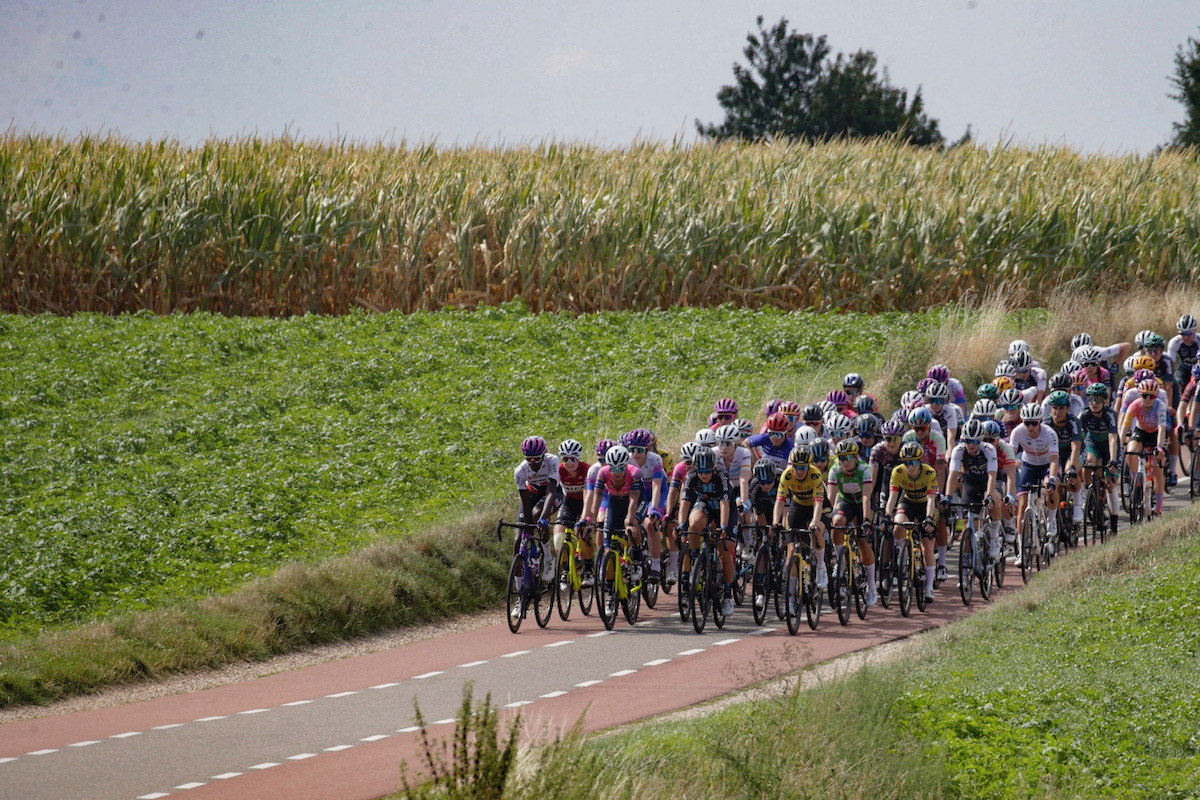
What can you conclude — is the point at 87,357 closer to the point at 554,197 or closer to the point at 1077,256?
the point at 554,197

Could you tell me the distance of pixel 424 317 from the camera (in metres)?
28.8

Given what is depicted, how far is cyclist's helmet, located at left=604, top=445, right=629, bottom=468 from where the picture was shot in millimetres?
14938

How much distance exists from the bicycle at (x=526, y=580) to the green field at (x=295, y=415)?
3.25 meters

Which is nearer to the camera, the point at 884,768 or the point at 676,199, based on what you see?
the point at 884,768

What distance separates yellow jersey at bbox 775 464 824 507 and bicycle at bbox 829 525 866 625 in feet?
1.43

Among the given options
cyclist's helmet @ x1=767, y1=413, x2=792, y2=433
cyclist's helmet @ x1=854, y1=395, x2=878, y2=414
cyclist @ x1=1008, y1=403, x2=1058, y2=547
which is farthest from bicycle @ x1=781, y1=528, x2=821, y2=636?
cyclist @ x1=1008, y1=403, x2=1058, y2=547

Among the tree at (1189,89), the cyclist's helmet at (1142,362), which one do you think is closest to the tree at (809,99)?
the tree at (1189,89)

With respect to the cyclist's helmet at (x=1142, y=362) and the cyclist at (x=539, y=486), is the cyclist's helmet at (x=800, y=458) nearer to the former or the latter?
the cyclist at (x=539, y=486)

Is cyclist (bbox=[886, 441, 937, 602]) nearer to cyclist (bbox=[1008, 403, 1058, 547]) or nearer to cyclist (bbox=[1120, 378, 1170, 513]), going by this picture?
cyclist (bbox=[1008, 403, 1058, 547])

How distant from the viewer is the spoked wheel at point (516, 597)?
14.8 metres

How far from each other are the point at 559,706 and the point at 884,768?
11.2 feet

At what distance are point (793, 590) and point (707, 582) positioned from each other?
966 mm

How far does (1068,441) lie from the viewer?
18062 millimetres

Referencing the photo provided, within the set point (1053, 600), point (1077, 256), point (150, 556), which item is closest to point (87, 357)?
point (150, 556)
